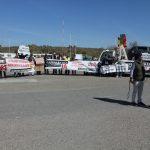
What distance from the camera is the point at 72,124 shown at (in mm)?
10102

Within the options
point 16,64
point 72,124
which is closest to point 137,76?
point 72,124

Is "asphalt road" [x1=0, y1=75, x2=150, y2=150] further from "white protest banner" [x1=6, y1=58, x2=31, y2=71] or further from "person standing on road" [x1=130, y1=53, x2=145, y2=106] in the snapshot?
"white protest banner" [x1=6, y1=58, x2=31, y2=71]

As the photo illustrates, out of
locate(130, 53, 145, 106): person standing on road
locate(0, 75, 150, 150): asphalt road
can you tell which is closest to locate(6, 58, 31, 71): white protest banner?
locate(0, 75, 150, 150): asphalt road

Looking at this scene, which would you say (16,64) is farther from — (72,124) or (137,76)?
(72,124)

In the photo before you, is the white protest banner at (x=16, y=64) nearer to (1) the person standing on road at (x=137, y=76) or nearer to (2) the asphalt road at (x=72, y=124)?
(2) the asphalt road at (x=72, y=124)

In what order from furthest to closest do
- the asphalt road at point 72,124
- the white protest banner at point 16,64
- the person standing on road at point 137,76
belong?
the white protest banner at point 16,64 → the person standing on road at point 137,76 → the asphalt road at point 72,124

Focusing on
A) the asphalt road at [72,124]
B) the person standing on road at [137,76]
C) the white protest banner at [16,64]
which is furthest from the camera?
the white protest banner at [16,64]

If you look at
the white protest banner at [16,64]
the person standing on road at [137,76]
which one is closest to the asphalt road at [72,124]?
the person standing on road at [137,76]

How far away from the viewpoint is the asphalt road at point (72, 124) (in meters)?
8.01

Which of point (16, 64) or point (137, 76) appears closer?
point (137, 76)

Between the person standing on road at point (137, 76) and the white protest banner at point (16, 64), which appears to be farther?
the white protest banner at point (16, 64)

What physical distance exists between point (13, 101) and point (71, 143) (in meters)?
7.03

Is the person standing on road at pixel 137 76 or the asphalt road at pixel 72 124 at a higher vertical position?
the person standing on road at pixel 137 76

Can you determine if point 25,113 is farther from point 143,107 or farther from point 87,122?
point 143,107
